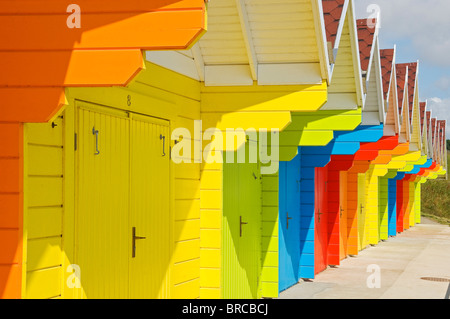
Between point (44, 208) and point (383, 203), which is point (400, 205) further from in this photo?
point (44, 208)

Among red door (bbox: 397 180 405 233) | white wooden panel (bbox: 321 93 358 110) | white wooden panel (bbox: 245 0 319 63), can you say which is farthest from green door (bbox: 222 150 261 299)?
red door (bbox: 397 180 405 233)

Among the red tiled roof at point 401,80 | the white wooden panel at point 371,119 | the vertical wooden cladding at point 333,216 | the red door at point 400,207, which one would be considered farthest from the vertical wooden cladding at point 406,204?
the white wooden panel at point 371,119

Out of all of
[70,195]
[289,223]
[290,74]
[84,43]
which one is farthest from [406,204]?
[84,43]

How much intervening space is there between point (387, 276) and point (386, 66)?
526cm

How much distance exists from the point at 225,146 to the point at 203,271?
4.34ft

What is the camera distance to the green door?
27.0 ft

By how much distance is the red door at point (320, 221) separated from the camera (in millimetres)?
14297

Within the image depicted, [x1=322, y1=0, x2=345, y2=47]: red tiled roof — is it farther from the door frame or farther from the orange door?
the orange door

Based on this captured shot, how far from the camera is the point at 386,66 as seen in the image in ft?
55.5

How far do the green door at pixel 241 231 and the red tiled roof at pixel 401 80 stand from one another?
30.8 feet

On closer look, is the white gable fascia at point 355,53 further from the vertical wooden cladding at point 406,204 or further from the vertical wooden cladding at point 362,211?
the vertical wooden cladding at point 406,204

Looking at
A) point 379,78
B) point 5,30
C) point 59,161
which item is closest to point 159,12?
point 5,30

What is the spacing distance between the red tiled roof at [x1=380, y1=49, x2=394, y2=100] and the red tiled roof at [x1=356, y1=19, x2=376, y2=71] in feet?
6.37
